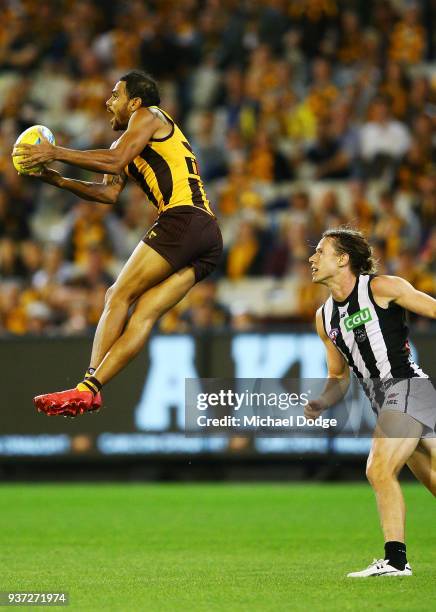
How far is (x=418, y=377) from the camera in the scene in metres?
7.68

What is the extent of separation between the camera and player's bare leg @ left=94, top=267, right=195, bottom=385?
8125mm

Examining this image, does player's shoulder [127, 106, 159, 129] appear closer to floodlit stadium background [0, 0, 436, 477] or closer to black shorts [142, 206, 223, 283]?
black shorts [142, 206, 223, 283]

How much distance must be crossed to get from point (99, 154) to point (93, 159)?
0.21ft

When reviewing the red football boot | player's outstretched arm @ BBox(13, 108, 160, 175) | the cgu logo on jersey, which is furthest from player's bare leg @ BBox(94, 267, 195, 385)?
the cgu logo on jersey

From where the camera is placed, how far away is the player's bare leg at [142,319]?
812cm

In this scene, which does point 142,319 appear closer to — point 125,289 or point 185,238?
point 125,289

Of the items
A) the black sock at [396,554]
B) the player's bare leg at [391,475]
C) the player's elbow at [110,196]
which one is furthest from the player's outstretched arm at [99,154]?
the black sock at [396,554]

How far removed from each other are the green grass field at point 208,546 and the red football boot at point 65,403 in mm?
1026

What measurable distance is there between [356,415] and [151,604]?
402 centimetres

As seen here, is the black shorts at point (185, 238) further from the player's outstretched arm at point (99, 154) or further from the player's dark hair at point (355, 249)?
the player's dark hair at point (355, 249)

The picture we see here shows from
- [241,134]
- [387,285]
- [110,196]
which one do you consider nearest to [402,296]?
[387,285]

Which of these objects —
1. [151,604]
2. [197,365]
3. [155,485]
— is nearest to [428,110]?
[197,365]

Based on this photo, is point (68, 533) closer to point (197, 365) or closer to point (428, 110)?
point (197, 365)

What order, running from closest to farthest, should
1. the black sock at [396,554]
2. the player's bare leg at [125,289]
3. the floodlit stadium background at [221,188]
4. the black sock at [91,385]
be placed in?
the black sock at [396,554] → the black sock at [91,385] → the player's bare leg at [125,289] → the floodlit stadium background at [221,188]
